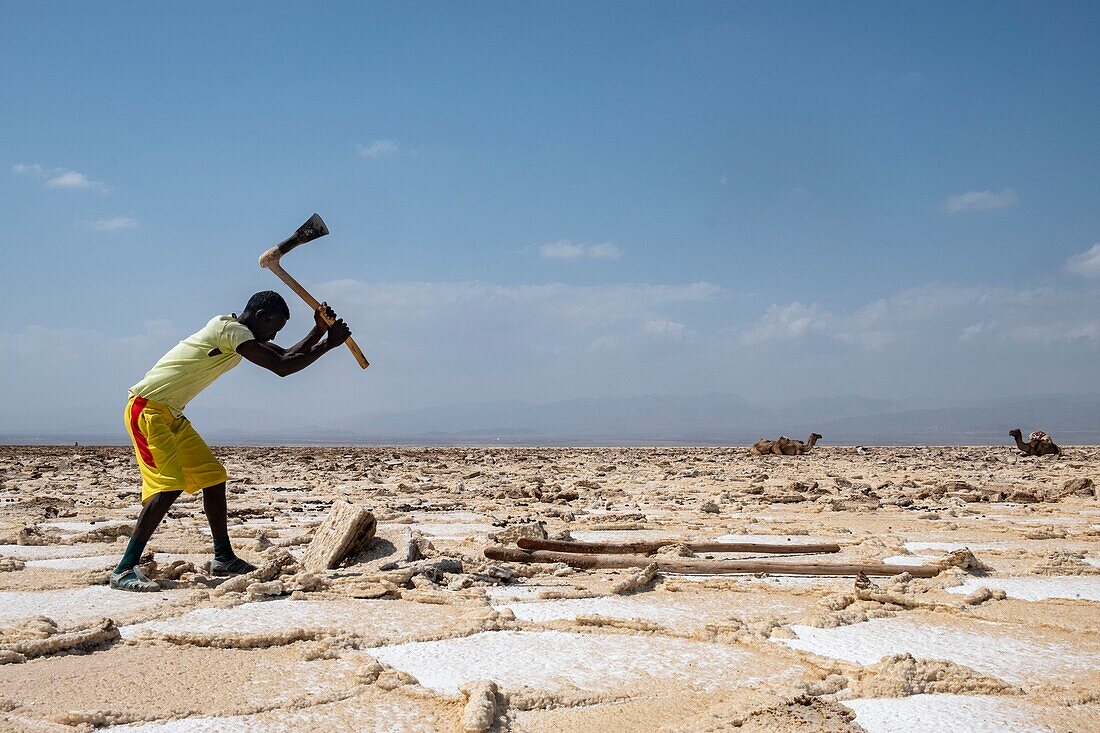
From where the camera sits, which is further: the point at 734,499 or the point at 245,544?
the point at 734,499

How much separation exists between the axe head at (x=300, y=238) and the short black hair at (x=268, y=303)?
61 cm

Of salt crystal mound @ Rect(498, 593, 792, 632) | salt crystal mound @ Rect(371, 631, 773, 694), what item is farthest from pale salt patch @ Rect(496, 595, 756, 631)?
salt crystal mound @ Rect(371, 631, 773, 694)

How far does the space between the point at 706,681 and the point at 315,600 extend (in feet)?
5.75

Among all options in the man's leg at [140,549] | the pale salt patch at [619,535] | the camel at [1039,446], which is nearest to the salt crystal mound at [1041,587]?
the pale salt patch at [619,535]

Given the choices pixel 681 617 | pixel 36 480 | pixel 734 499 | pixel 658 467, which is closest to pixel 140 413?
pixel 681 617

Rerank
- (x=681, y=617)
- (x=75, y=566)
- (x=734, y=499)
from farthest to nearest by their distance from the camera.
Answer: (x=734, y=499) → (x=75, y=566) → (x=681, y=617)

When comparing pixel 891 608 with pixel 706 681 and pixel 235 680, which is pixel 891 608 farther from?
pixel 235 680

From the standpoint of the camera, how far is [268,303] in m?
4.39

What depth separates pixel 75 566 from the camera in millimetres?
4551

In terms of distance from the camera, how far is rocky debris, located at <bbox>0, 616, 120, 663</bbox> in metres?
2.66

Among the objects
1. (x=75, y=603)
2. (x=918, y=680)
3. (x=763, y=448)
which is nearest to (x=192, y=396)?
(x=75, y=603)

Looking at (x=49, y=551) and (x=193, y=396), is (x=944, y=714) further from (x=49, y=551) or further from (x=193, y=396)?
(x=49, y=551)

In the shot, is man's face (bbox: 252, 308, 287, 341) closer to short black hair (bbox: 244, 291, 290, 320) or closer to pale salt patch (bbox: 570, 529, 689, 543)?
short black hair (bbox: 244, 291, 290, 320)

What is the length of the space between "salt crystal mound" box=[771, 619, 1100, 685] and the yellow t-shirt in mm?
2881
